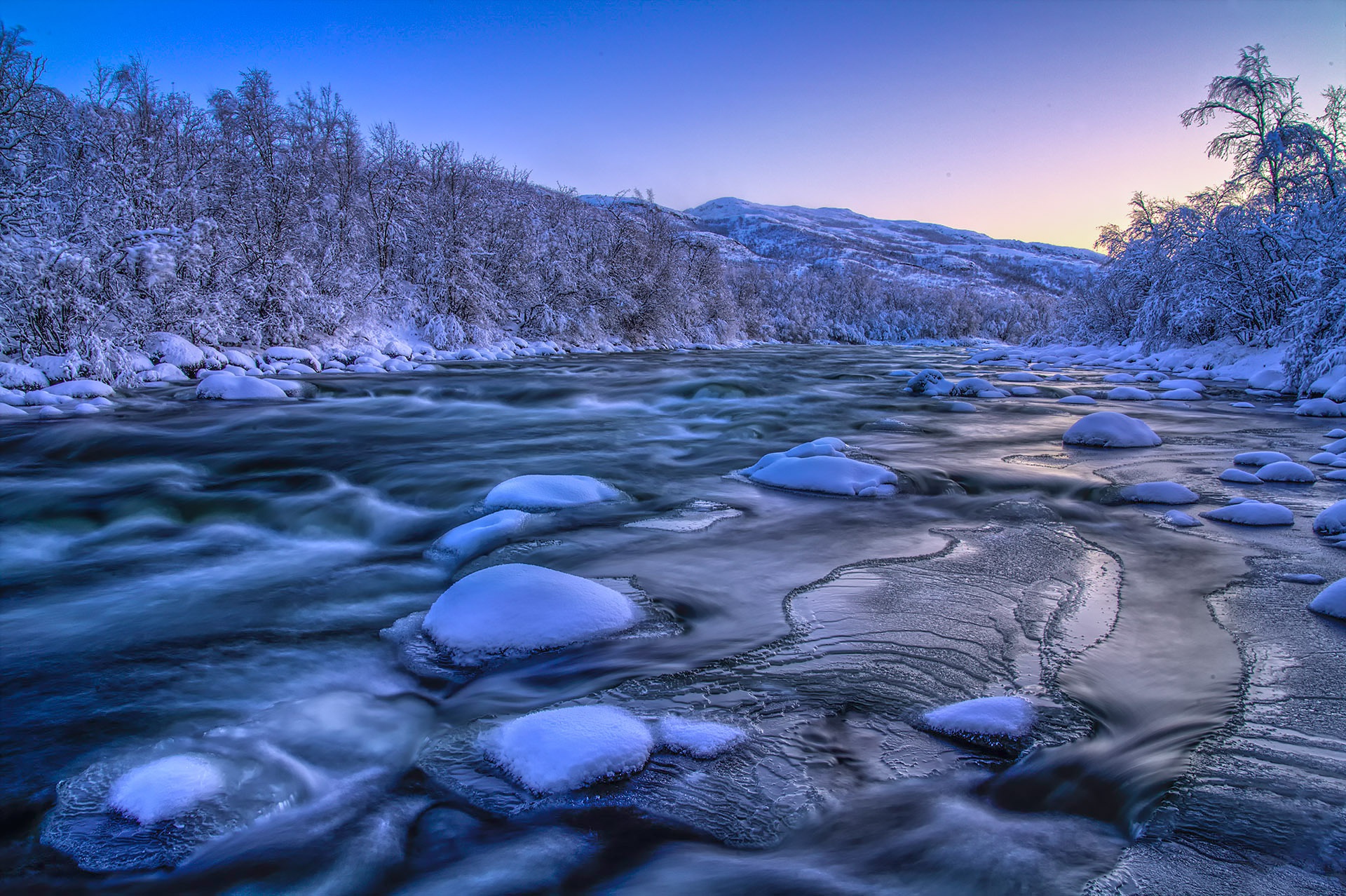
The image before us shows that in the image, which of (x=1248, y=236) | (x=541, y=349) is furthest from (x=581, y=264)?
(x=1248, y=236)

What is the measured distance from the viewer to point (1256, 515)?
3.85m

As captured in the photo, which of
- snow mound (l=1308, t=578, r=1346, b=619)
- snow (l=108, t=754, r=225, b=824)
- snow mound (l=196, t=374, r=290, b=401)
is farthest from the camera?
snow mound (l=196, t=374, r=290, b=401)

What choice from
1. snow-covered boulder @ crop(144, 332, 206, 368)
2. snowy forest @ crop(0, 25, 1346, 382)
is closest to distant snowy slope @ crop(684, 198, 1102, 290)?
snowy forest @ crop(0, 25, 1346, 382)

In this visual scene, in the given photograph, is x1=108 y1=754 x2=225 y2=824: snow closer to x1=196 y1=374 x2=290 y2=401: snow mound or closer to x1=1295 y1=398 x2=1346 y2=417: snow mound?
x1=196 y1=374 x2=290 y2=401: snow mound

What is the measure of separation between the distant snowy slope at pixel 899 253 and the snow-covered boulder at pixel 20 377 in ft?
429

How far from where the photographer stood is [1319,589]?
288 centimetres

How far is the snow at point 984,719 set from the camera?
1.84 metres

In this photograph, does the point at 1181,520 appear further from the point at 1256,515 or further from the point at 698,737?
the point at 698,737

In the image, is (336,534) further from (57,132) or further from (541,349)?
(541,349)

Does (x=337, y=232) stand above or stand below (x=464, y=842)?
above

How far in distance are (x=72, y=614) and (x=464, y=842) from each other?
8.06 feet

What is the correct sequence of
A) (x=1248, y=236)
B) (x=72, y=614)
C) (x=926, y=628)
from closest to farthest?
(x=926, y=628) < (x=72, y=614) < (x=1248, y=236)

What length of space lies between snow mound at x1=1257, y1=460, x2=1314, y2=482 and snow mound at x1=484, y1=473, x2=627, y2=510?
4.57 m

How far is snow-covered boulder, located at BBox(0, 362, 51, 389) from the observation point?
888cm
